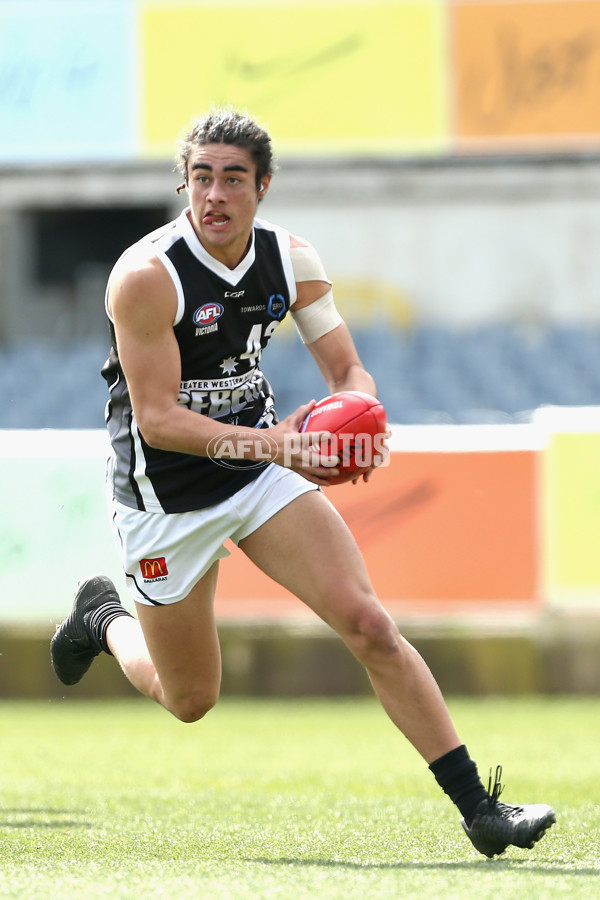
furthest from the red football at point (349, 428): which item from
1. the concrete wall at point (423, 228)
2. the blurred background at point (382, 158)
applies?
the concrete wall at point (423, 228)

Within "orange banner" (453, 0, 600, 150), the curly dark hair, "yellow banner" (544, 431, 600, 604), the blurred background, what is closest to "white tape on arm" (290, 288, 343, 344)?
the curly dark hair

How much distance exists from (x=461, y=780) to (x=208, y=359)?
4.95ft

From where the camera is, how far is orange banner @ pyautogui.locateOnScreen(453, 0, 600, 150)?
1462 cm

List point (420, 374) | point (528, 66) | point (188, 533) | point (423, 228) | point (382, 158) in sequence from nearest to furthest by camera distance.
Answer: point (188, 533)
point (528, 66)
point (420, 374)
point (382, 158)
point (423, 228)

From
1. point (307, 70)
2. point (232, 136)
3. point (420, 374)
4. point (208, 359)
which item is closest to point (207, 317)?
point (208, 359)

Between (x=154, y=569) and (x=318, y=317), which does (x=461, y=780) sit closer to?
(x=154, y=569)

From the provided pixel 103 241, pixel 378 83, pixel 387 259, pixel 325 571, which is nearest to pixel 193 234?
pixel 325 571

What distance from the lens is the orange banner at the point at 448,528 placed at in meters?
8.93

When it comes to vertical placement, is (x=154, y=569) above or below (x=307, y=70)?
below

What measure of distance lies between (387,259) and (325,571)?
12.4 m

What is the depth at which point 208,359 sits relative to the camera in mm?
4449

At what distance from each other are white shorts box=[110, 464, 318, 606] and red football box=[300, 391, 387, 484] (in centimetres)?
31

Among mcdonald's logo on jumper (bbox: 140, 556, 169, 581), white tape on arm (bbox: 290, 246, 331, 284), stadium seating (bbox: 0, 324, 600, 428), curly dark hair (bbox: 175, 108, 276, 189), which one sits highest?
curly dark hair (bbox: 175, 108, 276, 189)

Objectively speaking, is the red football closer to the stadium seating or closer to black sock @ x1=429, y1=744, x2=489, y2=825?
black sock @ x1=429, y1=744, x2=489, y2=825
